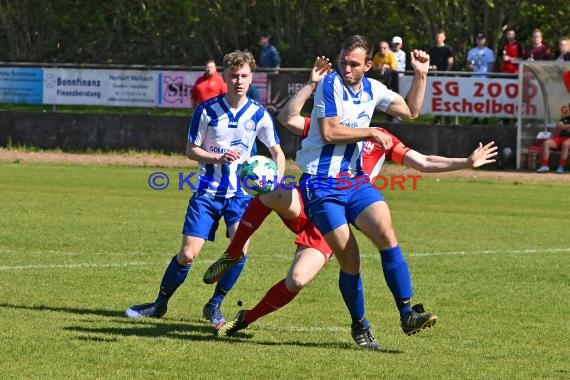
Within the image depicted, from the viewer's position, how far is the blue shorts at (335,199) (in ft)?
27.1

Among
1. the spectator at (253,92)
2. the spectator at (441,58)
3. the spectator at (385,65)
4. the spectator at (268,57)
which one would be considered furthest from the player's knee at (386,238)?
the spectator at (268,57)

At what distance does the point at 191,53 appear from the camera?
129 ft

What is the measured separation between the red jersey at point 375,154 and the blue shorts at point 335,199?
0.42 metres

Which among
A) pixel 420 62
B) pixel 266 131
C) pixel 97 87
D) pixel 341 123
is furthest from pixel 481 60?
pixel 341 123

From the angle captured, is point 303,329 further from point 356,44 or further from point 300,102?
point 356,44

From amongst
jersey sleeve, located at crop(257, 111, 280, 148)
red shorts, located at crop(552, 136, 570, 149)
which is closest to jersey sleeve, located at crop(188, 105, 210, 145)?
jersey sleeve, located at crop(257, 111, 280, 148)

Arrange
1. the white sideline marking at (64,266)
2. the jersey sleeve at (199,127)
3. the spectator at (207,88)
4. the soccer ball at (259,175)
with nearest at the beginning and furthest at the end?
the soccer ball at (259,175) < the jersey sleeve at (199,127) < the white sideline marking at (64,266) < the spectator at (207,88)

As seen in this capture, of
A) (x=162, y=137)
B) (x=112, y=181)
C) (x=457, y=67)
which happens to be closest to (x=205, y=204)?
(x=112, y=181)

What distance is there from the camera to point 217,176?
9.73 metres

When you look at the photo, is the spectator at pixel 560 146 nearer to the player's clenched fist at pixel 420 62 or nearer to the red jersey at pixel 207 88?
the red jersey at pixel 207 88

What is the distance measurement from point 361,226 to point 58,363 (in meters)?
2.09

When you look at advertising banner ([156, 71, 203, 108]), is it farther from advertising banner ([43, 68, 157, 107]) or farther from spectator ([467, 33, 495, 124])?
spectator ([467, 33, 495, 124])

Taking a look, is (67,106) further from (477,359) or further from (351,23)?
(477,359)

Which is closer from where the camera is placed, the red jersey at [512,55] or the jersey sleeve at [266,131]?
the jersey sleeve at [266,131]
